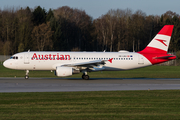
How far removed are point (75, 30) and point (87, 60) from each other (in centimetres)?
7251

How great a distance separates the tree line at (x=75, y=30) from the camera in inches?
3305

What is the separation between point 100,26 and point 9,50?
37.7m

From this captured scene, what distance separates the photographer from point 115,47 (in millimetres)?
99562

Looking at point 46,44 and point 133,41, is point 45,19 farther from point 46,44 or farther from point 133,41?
point 133,41

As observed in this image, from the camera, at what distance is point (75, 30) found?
103562 millimetres

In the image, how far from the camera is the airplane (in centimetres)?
3123

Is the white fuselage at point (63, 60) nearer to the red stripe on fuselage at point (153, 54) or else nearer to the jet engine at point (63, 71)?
the red stripe on fuselage at point (153, 54)

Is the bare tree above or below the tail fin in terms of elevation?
above

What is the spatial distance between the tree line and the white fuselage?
4661 centimetres
